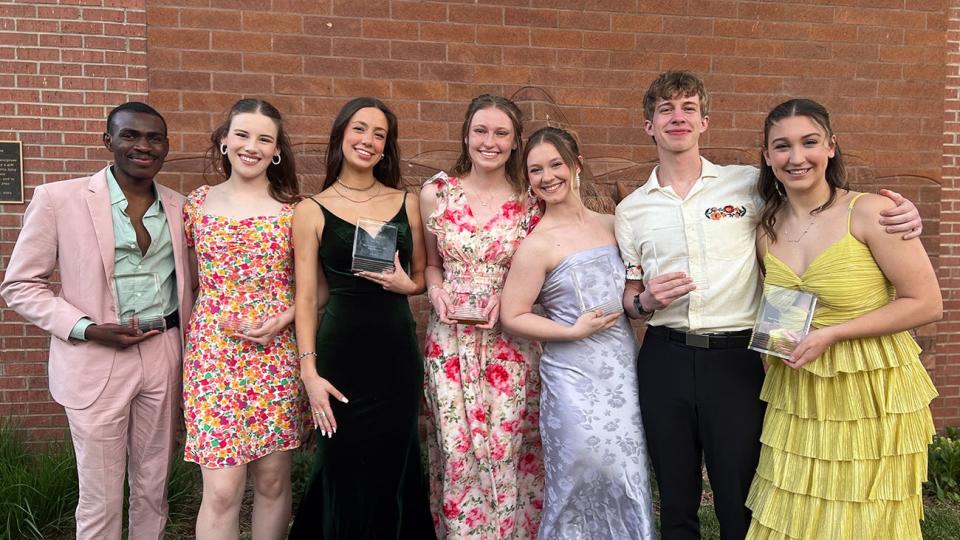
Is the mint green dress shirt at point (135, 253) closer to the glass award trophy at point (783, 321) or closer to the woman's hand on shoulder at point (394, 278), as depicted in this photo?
the woman's hand on shoulder at point (394, 278)

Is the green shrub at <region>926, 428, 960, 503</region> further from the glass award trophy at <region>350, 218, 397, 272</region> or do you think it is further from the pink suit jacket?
the pink suit jacket

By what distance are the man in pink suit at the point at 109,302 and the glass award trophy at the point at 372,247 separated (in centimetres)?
85

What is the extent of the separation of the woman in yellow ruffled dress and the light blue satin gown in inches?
20.0

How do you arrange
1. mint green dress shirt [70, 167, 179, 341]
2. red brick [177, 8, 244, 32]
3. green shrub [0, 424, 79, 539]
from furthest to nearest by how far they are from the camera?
1. red brick [177, 8, 244, 32]
2. green shrub [0, 424, 79, 539]
3. mint green dress shirt [70, 167, 179, 341]

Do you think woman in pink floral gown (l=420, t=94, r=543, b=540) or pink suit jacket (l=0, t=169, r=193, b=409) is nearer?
pink suit jacket (l=0, t=169, r=193, b=409)

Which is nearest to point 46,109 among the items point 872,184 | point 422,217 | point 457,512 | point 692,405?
point 422,217

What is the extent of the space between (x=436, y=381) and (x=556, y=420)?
0.57 m

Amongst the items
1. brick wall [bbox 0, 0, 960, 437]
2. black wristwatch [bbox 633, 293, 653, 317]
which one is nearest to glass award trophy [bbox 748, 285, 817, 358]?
black wristwatch [bbox 633, 293, 653, 317]

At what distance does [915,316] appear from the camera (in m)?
2.55

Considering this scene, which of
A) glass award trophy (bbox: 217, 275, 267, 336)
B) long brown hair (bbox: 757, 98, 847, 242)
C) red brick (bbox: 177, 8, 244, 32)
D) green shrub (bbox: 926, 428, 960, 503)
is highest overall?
red brick (bbox: 177, 8, 244, 32)

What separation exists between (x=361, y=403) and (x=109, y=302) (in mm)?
1166

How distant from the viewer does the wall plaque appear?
4383mm

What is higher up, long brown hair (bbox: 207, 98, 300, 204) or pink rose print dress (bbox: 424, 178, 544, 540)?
long brown hair (bbox: 207, 98, 300, 204)

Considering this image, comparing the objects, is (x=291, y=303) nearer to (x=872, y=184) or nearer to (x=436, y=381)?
(x=436, y=381)
